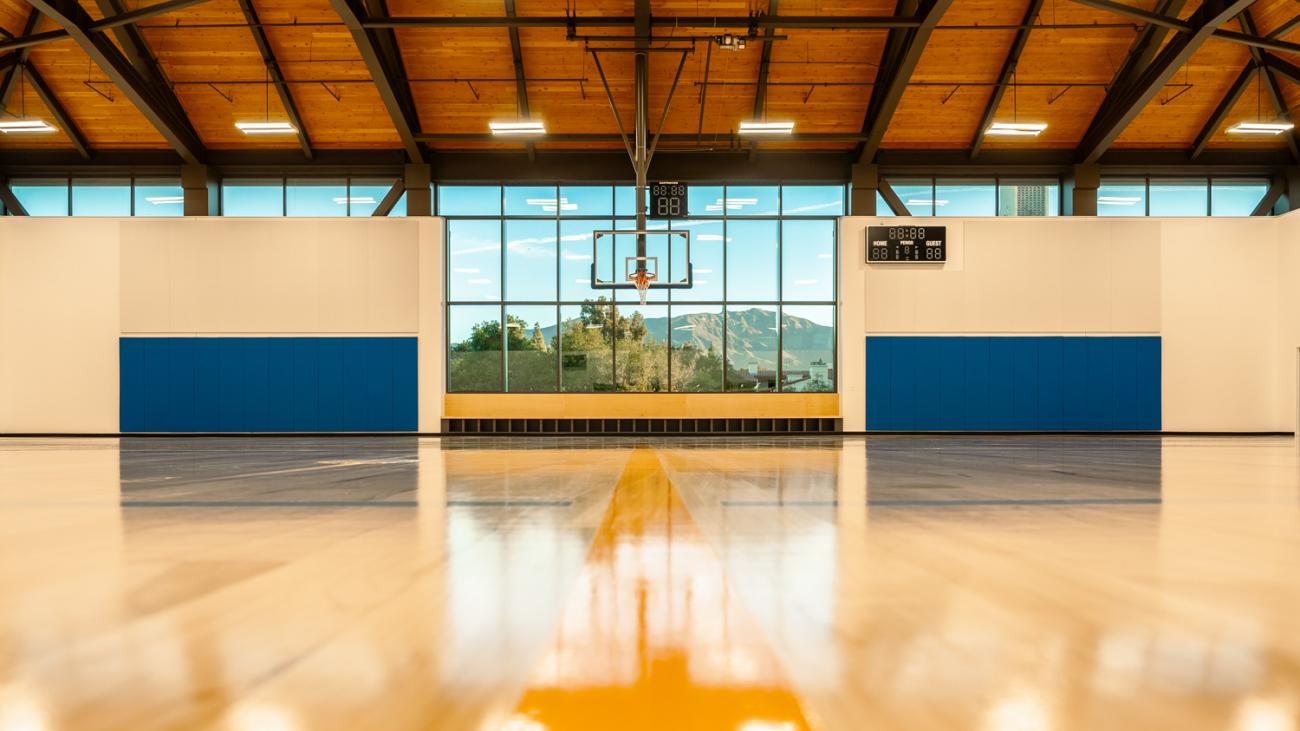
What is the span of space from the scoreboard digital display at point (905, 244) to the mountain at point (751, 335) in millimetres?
2682

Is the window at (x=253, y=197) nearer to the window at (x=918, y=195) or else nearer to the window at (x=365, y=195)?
the window at (x=365, y=195)

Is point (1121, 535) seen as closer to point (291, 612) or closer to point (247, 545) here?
point (291, 612)

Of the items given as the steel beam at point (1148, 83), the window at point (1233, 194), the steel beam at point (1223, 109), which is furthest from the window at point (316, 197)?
the window at point (1233, 194)

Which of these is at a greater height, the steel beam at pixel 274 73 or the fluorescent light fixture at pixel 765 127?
the steel beam at pixel 274 73

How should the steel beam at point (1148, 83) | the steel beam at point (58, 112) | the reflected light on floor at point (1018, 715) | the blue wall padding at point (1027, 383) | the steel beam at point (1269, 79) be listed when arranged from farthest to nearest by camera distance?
the blue wall padding at point (1027, 383) < the steel beam at point (58, 112) < the steel beam at point (1269, 79) < the steel beam at point (1148, 83) < the reflected light on floor at point (1018, 715)

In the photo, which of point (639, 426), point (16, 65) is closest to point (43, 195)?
point (16, 65)

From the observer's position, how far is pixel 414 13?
57.8ft

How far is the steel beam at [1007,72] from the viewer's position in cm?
1742

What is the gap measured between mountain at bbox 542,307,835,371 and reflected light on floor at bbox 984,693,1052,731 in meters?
20.0

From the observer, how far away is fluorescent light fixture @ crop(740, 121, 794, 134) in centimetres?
1692

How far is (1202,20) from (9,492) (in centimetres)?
2280

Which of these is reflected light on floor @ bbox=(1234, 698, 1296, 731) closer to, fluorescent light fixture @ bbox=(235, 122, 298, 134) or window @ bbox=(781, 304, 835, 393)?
fluorescent light fixture @ bbox=(235, 122, 298, 134)

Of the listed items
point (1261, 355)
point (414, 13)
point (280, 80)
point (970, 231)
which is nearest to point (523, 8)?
point (414, 13)

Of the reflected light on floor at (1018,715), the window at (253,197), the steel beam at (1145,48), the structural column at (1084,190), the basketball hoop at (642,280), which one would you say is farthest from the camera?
the window at (253,197)
